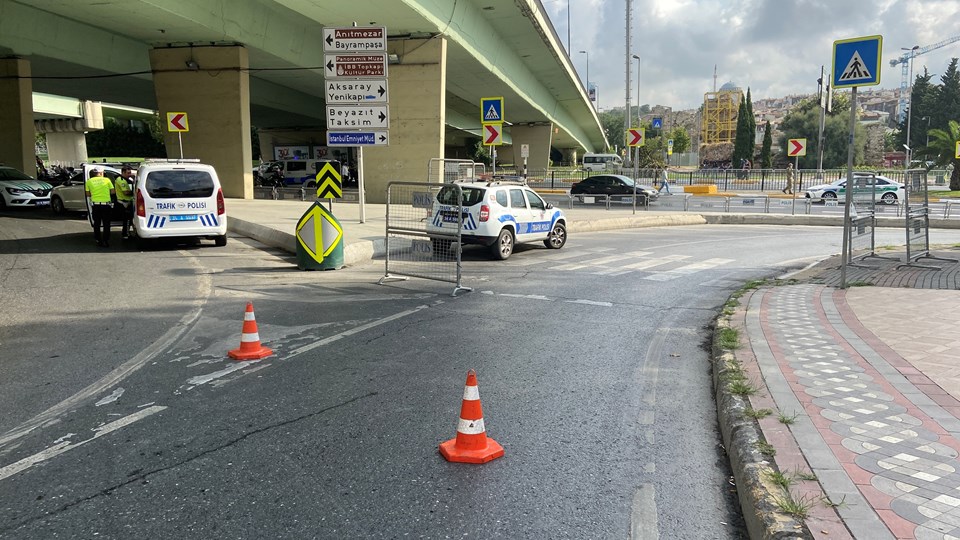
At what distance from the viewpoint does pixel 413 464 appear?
4.14 m

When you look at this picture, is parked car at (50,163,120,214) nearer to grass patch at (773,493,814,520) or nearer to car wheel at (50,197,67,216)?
car wheel at (50,197,67,216)

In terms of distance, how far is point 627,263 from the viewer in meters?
13.6

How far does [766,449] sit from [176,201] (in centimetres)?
1312

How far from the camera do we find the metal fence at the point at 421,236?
10.9 metres

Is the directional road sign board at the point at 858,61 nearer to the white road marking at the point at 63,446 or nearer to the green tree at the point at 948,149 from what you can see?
the white road marking at the point at 63,446

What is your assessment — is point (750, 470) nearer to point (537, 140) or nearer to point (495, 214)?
point (495, 214)

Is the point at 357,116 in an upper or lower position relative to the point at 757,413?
upper

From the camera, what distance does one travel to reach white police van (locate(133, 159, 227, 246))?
44.7 ft

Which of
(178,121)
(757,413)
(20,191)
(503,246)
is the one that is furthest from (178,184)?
(20,191)

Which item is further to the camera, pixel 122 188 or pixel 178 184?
pixel 122 188

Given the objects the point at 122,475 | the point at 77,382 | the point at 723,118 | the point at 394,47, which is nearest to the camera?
the point at 122,475

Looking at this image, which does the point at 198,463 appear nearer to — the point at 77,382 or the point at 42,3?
the point at 77,382

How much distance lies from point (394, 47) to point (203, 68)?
8.74m

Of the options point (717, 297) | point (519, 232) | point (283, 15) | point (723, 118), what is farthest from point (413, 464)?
point (723, 118)
